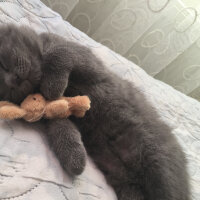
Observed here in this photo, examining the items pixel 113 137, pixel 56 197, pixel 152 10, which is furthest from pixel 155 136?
pixel 152 10

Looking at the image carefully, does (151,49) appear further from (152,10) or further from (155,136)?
(155,136)

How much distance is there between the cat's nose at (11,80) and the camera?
0.67 metres

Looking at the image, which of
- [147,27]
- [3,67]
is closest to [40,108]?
[3,67]

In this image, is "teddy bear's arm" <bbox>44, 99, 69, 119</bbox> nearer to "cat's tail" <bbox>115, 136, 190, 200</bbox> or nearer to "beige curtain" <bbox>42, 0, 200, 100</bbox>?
"cat's tail" <bbox>115, 136, 190, 200</bbox>

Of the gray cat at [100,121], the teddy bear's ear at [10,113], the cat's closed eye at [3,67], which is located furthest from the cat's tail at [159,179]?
the cat's closed eye at [3,67]

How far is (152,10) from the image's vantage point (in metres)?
1.69

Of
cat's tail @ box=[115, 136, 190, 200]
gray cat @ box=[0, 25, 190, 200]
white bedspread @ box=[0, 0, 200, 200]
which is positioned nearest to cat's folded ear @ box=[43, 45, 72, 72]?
gray cat @ box=[0, 25, 190, 200]

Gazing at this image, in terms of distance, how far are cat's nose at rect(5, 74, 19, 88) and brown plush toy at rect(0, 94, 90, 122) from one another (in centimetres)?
5

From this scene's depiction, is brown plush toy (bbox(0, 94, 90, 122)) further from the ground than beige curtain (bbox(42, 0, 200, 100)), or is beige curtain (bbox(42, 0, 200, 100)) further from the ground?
beige curtain (bbox(42, 0, 200, 100))

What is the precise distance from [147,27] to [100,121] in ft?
3.97

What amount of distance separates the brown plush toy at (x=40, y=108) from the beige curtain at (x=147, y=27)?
1.13m

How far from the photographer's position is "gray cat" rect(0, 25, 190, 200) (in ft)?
Result: 2.22

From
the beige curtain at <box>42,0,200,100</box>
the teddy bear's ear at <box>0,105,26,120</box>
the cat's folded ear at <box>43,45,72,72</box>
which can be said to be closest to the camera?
the teddy bear's ear at <box>0,105,26,120</box>

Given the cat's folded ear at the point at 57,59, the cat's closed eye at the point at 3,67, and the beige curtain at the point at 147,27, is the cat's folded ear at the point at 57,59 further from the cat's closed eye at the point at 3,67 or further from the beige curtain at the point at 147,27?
the beige curtain at the point at 147,27
